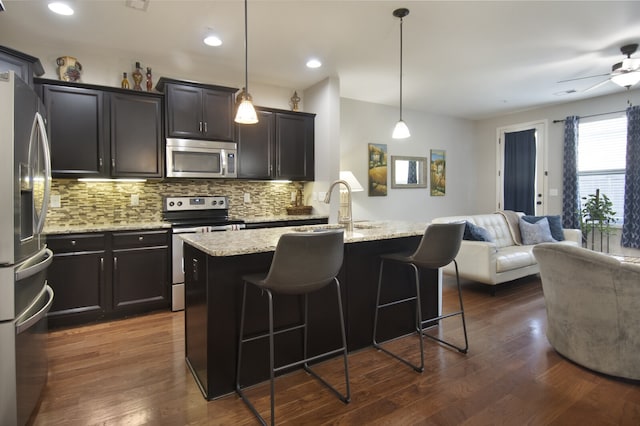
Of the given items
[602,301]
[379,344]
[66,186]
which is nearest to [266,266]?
[379,344]

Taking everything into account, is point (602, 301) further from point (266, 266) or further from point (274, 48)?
point (274, 48)

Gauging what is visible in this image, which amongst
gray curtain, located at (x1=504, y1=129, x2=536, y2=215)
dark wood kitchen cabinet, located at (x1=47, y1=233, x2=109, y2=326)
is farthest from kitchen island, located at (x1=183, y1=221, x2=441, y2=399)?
gray curtain, located at (x1=504, y1=129, x2=536, y2=215)

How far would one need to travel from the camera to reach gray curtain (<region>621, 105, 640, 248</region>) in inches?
201

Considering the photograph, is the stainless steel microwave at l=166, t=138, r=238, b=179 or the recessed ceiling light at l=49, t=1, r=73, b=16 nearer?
the recessed ceiling light at l=49, t=1, r=73, b=16

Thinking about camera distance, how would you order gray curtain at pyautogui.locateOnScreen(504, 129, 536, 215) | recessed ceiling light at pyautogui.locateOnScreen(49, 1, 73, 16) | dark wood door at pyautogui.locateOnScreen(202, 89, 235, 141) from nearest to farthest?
recessed ceiling light at pyautogui.locateOnScreen(49, 1, 73, 16), dark wood door at pyautogui.locateOnScreen(202, 89, 235, 141), gray curtain at pyautogui.locateOnScreen(504, 129, 536, 215)

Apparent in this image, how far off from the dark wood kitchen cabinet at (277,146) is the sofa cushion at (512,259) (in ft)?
8.49

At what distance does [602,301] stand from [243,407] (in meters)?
2.31

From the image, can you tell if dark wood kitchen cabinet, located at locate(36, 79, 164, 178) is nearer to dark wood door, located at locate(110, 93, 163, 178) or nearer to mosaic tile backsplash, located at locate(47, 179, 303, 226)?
dark wood door, located at locate(110, 93, 163, 178)

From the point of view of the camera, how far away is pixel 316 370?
2361mm

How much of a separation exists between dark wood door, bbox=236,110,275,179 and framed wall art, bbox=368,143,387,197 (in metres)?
2.01

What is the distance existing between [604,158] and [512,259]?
3073 mm

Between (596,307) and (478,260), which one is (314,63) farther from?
(596,307)

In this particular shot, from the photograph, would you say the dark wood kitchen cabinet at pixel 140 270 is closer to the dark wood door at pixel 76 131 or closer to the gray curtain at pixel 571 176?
the dark wood door at pixel 76 131

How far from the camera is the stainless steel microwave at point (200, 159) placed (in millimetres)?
3790
